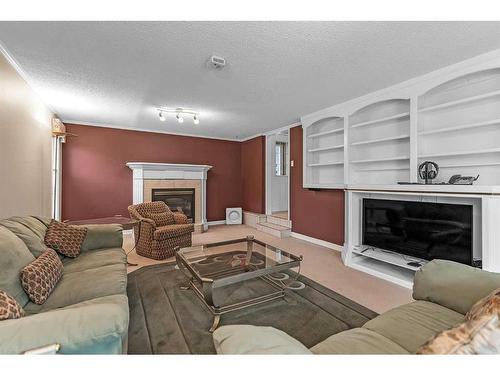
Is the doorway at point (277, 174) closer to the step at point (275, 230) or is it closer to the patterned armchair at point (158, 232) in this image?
the step at point (275, 230)

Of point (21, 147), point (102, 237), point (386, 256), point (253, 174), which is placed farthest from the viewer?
point (253, 174)

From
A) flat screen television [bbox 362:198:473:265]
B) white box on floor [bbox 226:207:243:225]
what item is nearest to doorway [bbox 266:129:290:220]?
white box on floor [bbox 226:207:243:225]

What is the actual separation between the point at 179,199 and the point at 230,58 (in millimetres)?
3814

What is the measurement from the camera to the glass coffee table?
1914 mm

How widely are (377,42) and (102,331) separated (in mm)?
2692

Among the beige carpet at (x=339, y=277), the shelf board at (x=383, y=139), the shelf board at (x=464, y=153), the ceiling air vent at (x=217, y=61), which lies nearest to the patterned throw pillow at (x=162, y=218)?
the beige carpet at (x=339, y=277)

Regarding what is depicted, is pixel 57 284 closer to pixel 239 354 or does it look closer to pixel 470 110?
pixel 239 354

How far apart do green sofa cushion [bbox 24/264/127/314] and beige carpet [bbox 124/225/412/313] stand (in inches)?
49.5

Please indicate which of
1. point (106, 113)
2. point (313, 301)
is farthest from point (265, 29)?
point (106, 113)

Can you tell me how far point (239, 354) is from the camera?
0.79m

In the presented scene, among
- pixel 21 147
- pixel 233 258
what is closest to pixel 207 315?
pixel 233 258

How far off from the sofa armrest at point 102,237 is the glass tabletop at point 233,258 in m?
0.70

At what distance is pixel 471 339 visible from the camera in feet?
2.25

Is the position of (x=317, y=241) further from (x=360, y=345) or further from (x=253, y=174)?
(x=360, y=345)
